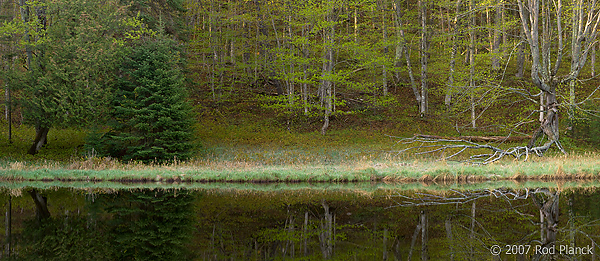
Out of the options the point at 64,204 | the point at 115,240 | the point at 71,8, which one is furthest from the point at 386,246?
the point at 71,8

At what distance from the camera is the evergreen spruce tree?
18953 mm

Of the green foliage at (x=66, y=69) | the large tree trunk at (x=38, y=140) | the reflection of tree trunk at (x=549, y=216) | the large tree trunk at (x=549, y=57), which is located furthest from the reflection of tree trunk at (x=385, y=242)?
the large tree trunk at (x=38, y=140)

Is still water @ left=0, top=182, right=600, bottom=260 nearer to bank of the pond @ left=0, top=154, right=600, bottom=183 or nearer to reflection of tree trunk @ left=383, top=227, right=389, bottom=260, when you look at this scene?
reflection of tree trunk @ left=383, top=227, right=389, bottom=260

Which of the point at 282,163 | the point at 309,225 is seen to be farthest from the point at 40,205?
the point at 282,163

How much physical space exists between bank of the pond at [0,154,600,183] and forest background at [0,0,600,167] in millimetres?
2638

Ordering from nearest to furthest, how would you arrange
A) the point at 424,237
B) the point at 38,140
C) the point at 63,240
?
1. the point at 424,237
2. the point at 63,240
3. the point at 38,140

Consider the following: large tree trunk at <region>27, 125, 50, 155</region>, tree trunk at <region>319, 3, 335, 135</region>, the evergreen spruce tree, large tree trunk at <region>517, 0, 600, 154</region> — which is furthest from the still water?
tree trunk at <region>319, 3, 335, 135</region>

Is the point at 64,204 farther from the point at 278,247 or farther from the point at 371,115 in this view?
the point at 371,115

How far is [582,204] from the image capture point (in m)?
9.32

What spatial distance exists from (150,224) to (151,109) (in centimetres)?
1160

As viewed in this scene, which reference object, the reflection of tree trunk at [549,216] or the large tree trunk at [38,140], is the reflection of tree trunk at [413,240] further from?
the large tree trunk at [38,140]

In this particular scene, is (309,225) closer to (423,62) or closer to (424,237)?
(424,237)

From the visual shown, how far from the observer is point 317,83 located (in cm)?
2730

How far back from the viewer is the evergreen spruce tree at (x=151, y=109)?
18953 mm
